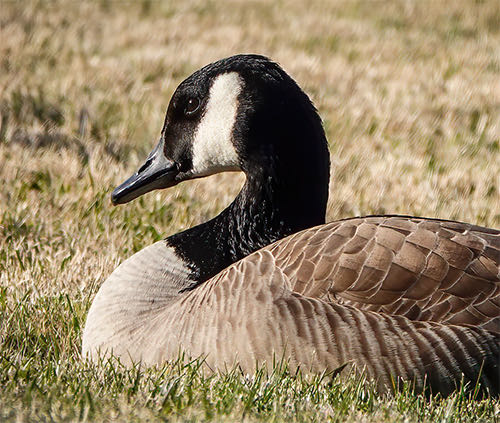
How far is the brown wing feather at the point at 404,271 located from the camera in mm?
3537

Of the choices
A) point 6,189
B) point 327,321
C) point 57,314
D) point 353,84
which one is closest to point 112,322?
point 57,314

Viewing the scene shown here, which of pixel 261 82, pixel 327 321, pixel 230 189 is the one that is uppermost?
pixel 261 82

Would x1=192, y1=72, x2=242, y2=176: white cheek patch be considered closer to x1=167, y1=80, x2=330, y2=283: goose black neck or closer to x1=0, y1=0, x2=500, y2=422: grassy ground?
x1=167, y1=80, x2=330, y2=283: goose black neck

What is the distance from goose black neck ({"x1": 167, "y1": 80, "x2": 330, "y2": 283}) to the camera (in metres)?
4.18

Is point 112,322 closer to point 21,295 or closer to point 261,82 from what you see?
point 21,295

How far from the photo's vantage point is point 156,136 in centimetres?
757

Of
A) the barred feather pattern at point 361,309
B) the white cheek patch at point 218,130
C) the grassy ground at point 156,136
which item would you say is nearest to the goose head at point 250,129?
the white cheek patch at point 218,130

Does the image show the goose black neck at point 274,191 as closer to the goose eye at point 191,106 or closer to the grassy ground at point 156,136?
the goose eye at point 191,106

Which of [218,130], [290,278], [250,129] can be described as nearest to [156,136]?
[218,130]

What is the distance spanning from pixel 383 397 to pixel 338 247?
0.64 m

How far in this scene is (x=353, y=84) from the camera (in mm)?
9195

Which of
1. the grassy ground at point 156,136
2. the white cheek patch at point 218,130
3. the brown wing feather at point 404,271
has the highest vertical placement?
the white cheek patch at point 218,130

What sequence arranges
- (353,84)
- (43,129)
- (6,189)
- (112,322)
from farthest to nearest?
(353,84) → (43,129) → (6,189) → (112,322)

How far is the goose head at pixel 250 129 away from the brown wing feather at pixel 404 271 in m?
0.52
